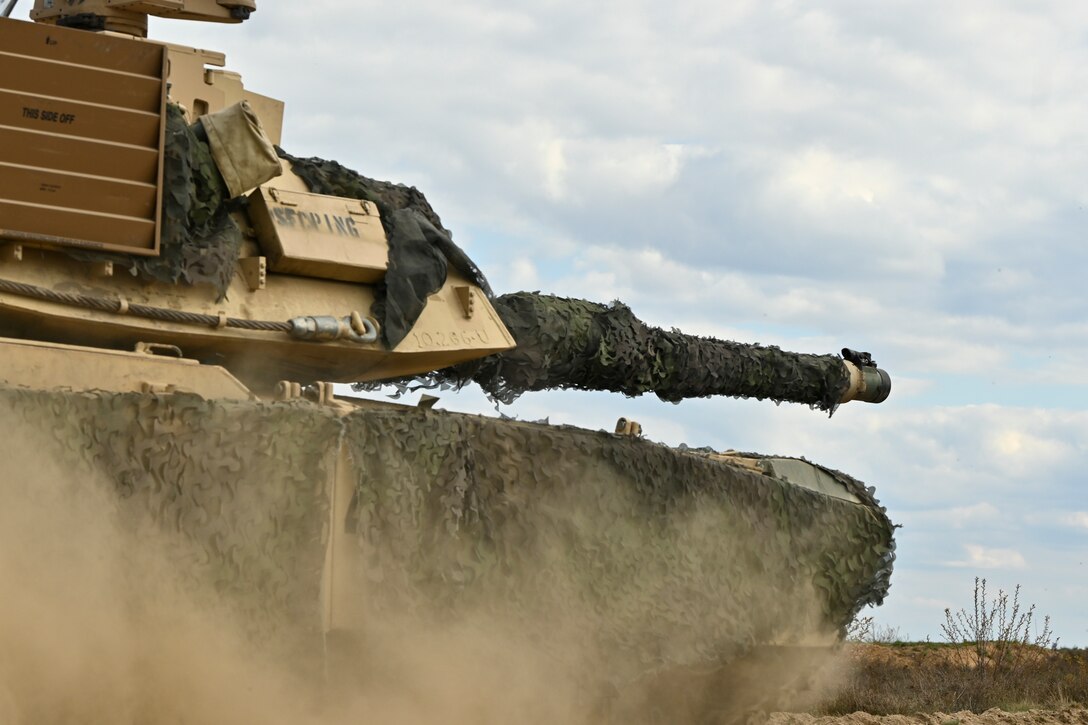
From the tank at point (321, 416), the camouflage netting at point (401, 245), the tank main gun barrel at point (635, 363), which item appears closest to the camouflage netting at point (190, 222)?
the tank at point (321, 416)

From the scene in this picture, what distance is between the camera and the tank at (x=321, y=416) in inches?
295

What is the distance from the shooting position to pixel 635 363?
10.8 metres

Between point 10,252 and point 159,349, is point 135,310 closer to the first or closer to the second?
point 159,349

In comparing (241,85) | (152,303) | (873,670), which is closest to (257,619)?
(152,303)

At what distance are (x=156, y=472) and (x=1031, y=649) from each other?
13.4 meters

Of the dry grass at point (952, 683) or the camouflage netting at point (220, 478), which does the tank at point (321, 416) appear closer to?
the camouflage netting at point (220, 478)

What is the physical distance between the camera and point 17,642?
22.6 ft

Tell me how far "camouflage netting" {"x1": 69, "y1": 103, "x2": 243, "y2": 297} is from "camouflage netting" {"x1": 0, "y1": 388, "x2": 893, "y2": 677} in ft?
3.35

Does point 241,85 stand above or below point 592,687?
above

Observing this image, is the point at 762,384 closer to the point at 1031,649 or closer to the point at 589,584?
the point at 589,584

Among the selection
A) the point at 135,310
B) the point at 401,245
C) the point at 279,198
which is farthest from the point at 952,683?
the point at 135,310

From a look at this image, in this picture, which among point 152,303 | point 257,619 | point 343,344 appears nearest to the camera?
point 257,619


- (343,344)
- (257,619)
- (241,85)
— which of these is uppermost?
(241,85)

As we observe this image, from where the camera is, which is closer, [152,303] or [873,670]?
[152,303]
